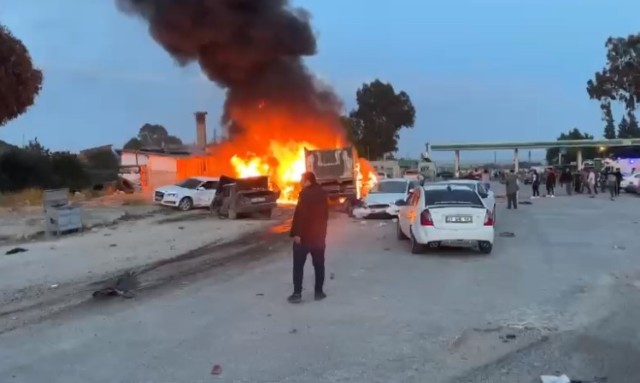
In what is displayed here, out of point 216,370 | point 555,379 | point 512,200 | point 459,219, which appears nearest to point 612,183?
point 512,200

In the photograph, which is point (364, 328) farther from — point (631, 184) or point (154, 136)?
point (154, 136)

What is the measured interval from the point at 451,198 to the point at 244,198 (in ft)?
36.1

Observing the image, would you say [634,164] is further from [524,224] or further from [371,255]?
[371,255]

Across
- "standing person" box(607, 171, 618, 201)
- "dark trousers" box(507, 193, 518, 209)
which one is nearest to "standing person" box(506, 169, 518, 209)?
"dark trousers" box(507, 193, 518, 209)

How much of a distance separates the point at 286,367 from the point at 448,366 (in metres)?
1.37

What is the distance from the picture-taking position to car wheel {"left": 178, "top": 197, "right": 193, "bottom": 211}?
90.9 ft

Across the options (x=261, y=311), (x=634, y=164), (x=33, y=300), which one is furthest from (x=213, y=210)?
(x=634, y=164)

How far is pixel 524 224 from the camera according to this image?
1897 cm

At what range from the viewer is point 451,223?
12.5 meters

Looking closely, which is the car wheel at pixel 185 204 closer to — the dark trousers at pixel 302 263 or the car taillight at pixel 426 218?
the car taillight at pixel 426 218

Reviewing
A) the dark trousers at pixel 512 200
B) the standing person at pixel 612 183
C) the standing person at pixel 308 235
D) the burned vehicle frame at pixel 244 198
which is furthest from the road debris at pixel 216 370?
the standing person at pixel 612 183

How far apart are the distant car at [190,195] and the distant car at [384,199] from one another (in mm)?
7801

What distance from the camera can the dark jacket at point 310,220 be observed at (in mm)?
8508

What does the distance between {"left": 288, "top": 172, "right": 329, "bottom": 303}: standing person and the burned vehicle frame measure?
565 inches
